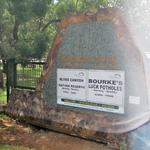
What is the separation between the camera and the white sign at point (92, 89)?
6.57 meters

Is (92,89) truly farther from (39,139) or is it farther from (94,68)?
(39,139)

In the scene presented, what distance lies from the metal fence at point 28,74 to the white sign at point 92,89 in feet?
4.34

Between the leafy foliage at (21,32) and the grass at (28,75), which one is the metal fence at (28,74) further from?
the leafy foliage at (21,32)

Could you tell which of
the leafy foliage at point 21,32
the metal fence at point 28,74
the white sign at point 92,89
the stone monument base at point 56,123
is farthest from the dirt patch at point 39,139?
the leafy foliage at point 21,32

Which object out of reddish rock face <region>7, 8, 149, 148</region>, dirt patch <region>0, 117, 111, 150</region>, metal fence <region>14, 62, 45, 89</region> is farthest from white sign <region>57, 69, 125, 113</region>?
metal fence <region>14, 62, 45, 89</region>

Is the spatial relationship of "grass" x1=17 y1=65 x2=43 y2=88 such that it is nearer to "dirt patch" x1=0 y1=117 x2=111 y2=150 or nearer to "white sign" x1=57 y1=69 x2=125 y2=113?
"dirt patch" x1=0 y1=117 x2=111 y2=150

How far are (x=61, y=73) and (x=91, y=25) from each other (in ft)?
4.52

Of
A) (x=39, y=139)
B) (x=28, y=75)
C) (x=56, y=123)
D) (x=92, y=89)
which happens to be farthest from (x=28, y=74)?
(x=92, y=89)

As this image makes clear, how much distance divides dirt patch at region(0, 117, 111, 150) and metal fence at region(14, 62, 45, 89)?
1.22m

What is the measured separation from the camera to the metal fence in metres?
8.82

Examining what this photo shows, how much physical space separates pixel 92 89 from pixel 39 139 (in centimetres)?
168

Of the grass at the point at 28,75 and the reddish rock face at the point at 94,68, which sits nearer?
the reddish rock face at the point at 94,68

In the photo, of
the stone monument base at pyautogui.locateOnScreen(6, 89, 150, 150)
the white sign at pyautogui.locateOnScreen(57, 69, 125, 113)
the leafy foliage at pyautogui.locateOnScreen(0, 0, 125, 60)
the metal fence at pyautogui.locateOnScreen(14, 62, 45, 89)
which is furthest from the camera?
the metal fence at pyautogui.locateOnScreen(14, 62, 45, 89)

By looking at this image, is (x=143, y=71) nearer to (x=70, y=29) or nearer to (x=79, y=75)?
(x=79, y=75)
